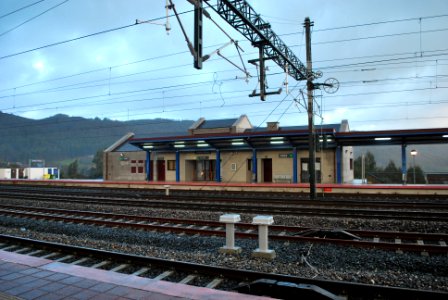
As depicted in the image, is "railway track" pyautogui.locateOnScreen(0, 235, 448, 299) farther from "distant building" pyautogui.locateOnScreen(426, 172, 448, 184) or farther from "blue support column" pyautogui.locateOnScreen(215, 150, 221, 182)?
"distant building" pyautogui.locateOnScreen(426, 172, 448, 184)

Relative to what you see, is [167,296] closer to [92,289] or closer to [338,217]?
[92,289]

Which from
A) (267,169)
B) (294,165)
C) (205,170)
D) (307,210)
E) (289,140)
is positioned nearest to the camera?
(307,210)

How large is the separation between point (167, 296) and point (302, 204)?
39.3 feet

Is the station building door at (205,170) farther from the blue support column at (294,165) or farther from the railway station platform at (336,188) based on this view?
the blue support column at (294,165)

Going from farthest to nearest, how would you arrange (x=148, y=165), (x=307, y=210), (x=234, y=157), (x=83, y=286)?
(x=148, y=165)
(x=234, y=157)
(x=307, y=210)
(x=83, y=286)

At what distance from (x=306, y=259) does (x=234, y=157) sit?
2359 cm

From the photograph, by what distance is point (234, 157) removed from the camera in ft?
100

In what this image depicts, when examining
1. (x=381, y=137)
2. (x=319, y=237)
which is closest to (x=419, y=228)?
(x=319, y=237)

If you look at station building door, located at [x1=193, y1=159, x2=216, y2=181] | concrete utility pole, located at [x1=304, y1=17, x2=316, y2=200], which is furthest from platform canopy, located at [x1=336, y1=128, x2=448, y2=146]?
station building door, located at [x1=193, y1=159, x2=216, y2=181]

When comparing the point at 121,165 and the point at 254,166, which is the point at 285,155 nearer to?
the point at 254,166

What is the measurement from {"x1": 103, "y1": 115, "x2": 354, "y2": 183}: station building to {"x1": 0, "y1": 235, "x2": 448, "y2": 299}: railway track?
1898 cm

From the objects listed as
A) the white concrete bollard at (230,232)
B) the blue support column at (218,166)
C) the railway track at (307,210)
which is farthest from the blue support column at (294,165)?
the white concrete bollard at (230,232)

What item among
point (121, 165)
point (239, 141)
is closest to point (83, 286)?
point (239, 141)

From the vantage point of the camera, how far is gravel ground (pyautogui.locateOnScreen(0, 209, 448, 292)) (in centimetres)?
565
